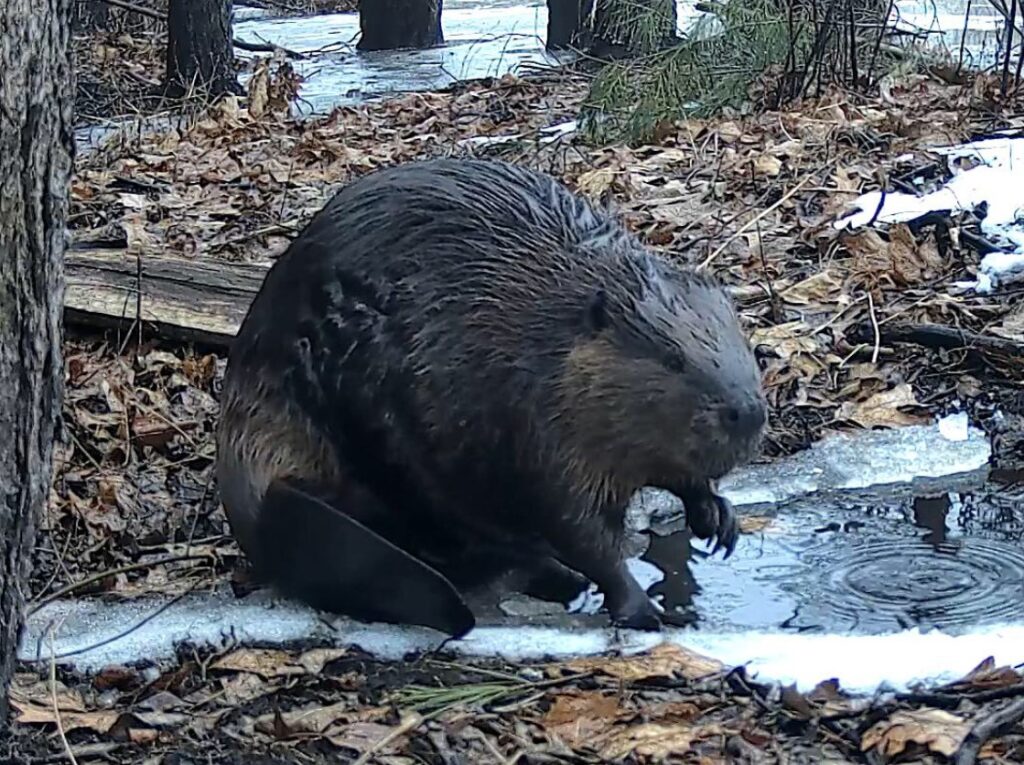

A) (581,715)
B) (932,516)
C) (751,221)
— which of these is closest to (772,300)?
(751,221)

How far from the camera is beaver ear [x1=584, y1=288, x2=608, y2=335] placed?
268cm

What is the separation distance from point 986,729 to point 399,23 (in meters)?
10.7

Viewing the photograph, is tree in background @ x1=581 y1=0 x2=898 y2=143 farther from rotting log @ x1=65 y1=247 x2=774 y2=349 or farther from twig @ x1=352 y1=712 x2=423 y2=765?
twig @ x1=352 y1=712 x2=423 y2=765

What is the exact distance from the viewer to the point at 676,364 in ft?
8.54

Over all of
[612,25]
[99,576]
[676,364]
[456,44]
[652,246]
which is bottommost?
[99,576]

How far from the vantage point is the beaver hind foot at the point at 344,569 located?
2748mm

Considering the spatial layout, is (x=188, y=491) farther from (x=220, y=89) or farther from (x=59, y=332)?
(x=220, y=89)

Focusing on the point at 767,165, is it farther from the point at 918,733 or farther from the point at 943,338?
the point at 918,733

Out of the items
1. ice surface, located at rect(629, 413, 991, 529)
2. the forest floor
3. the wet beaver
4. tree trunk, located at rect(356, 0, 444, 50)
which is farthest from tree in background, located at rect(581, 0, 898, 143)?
tree trunk, located at rect(356, 0, 444, 50)

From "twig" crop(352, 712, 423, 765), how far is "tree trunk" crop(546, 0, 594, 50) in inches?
348

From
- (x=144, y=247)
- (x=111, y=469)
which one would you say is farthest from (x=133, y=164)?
(x=111, y=469)

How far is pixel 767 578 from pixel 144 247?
8.34 feet

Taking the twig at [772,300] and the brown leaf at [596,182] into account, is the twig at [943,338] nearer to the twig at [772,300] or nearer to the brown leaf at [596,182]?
the twig at [772,300]

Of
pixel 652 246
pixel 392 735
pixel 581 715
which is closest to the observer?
pixel 392 735
